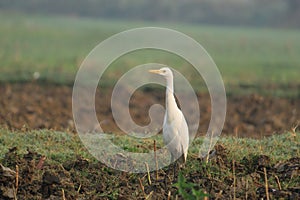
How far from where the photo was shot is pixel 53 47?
31.7 metres

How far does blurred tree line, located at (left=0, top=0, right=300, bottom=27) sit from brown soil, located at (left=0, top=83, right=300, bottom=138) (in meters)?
40.9

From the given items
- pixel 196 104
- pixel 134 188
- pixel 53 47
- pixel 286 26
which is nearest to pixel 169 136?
pixel 134 188

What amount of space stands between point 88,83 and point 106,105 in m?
2.67

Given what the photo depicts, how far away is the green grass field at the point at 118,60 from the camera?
21938 mm

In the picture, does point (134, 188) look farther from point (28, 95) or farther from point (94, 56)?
point (94, 56)

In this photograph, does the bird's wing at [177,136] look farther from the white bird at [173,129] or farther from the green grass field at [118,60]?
the green grass field at [118,60]

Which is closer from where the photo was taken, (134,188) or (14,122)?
(134,188)

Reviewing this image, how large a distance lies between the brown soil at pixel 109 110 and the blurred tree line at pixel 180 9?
134 feet

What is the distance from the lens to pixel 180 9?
6216 centimetres

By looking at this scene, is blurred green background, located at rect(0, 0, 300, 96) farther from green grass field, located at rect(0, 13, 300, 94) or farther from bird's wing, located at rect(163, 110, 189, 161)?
bird's wing, located at rect(163, 110, 189, 161)

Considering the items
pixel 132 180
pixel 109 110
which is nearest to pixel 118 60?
pixel 109 110

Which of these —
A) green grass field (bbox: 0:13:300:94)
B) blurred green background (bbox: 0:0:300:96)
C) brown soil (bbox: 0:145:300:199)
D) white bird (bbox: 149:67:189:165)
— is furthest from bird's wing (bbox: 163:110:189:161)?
green grass field (bbox: 0:13:300:94)

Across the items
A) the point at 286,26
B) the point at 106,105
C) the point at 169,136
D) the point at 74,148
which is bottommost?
the point at 286,26

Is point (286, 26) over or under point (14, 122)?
under
